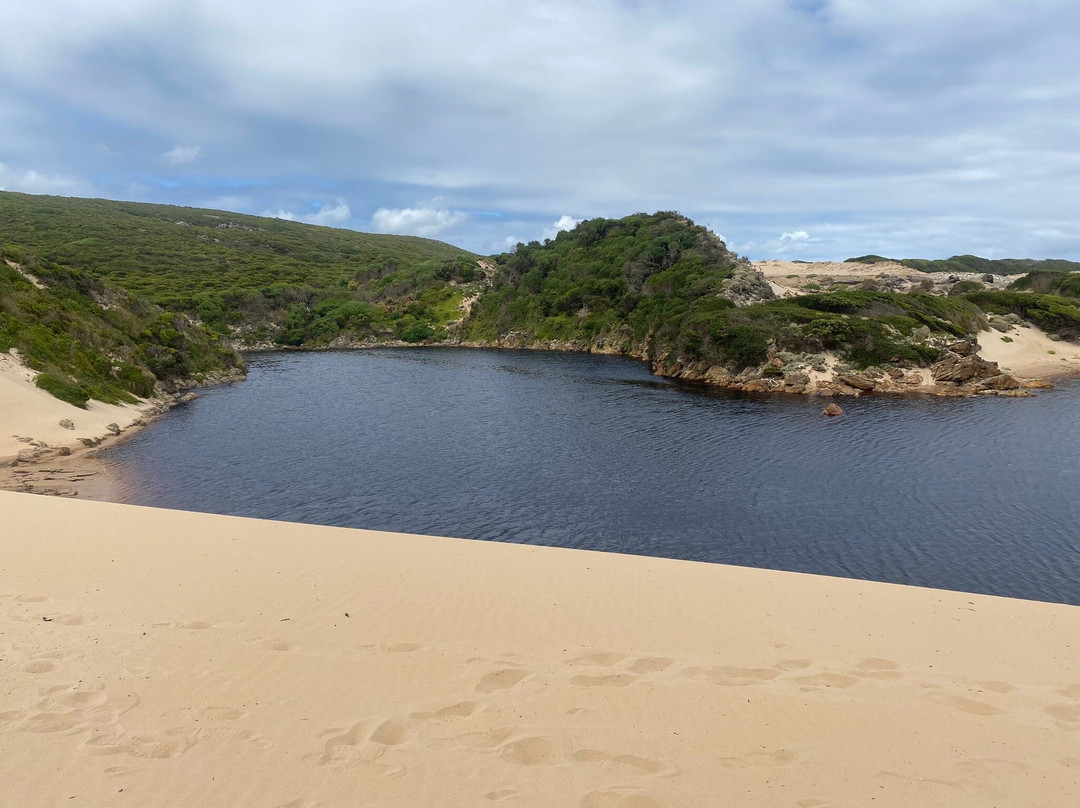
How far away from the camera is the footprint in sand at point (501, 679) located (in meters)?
7.99

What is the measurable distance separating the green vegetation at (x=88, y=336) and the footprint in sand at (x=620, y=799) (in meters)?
35.3

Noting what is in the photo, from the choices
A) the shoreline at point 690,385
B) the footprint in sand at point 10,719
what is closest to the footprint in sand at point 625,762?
the footprint in sand at point 10,719

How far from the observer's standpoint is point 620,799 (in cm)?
586

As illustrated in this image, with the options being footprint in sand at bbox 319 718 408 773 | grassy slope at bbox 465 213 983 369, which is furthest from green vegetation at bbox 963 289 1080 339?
footprint in sand at bbox 319 718 408 773

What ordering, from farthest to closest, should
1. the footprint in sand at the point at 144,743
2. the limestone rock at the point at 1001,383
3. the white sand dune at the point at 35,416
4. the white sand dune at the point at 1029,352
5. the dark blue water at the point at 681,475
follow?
the white sand dune at the point at 1029,352 → the limestone rock at the point at 1001,383 → the white sand dune at the point at 35,416 → the dark blue water at the point at 681,475 → the footprint in sand at the point at 144,743

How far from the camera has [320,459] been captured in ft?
89.7

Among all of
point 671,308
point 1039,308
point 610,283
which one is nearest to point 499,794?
point 671,308

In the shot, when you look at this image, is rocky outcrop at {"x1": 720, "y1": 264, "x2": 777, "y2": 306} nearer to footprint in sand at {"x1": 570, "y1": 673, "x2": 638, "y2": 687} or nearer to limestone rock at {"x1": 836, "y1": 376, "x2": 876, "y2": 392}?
limestone rock at {"x1": 836, "y1": 376, "x2": 876, "y2": 392}

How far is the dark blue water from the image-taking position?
1822 centimetres

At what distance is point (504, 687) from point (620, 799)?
2472mm

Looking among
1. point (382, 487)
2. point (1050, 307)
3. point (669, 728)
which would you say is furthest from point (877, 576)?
point (1050, 307)

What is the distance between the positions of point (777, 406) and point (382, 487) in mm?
28178

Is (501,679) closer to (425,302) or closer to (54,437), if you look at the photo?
(54,437)

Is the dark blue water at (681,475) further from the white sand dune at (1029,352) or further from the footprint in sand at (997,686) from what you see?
the white sand dune at (1029,352)
